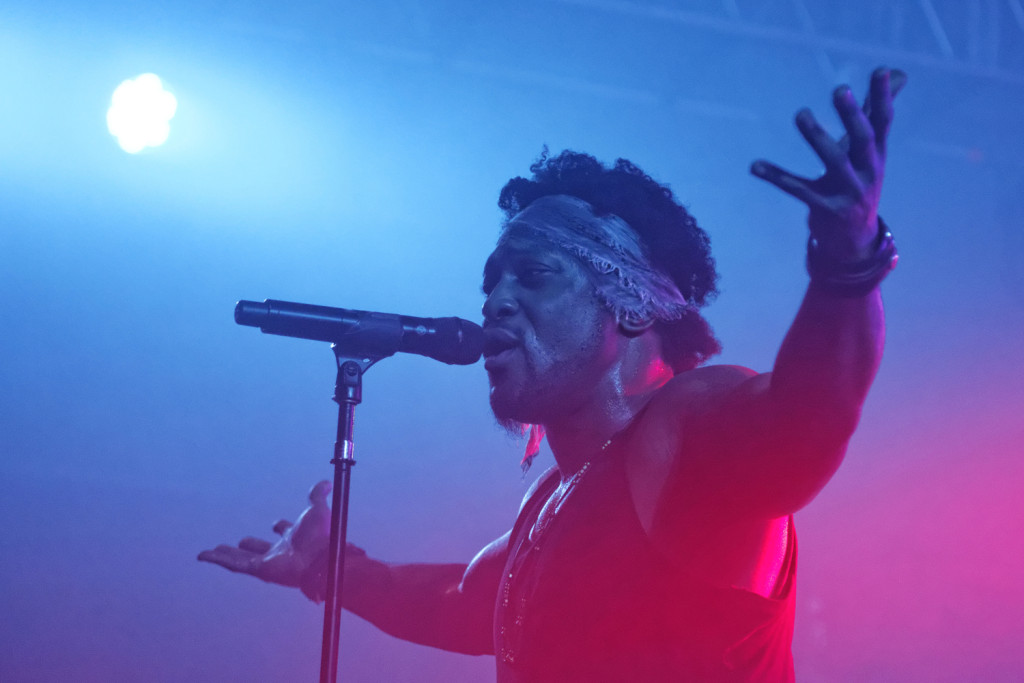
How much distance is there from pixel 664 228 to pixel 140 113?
290 cm

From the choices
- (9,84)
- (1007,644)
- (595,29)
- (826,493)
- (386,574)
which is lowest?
(1007,644)

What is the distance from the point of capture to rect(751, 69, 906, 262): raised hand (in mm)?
1103

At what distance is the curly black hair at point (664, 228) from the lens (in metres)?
2.40

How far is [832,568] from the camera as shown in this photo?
3920 millimetres

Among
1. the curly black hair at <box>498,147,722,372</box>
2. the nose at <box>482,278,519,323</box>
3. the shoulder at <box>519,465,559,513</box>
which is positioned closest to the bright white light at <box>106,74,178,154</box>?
the curly black hair at <box>498,147,722,372</box>

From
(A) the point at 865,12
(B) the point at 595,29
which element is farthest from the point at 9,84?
(A) the point at 865,12

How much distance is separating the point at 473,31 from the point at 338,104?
31.8 inches

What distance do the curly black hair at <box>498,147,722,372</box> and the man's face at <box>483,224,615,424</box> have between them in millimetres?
240

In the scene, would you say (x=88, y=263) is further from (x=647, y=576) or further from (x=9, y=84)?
(x=647, y=576)

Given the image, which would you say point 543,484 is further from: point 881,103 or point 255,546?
point 881,103

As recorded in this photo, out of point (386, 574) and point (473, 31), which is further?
point (473, 31)

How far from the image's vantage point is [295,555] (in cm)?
254

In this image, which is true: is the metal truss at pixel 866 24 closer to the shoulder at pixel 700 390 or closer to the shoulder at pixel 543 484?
the shoulder at pixel 543 484

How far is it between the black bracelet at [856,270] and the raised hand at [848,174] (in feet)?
0.04
